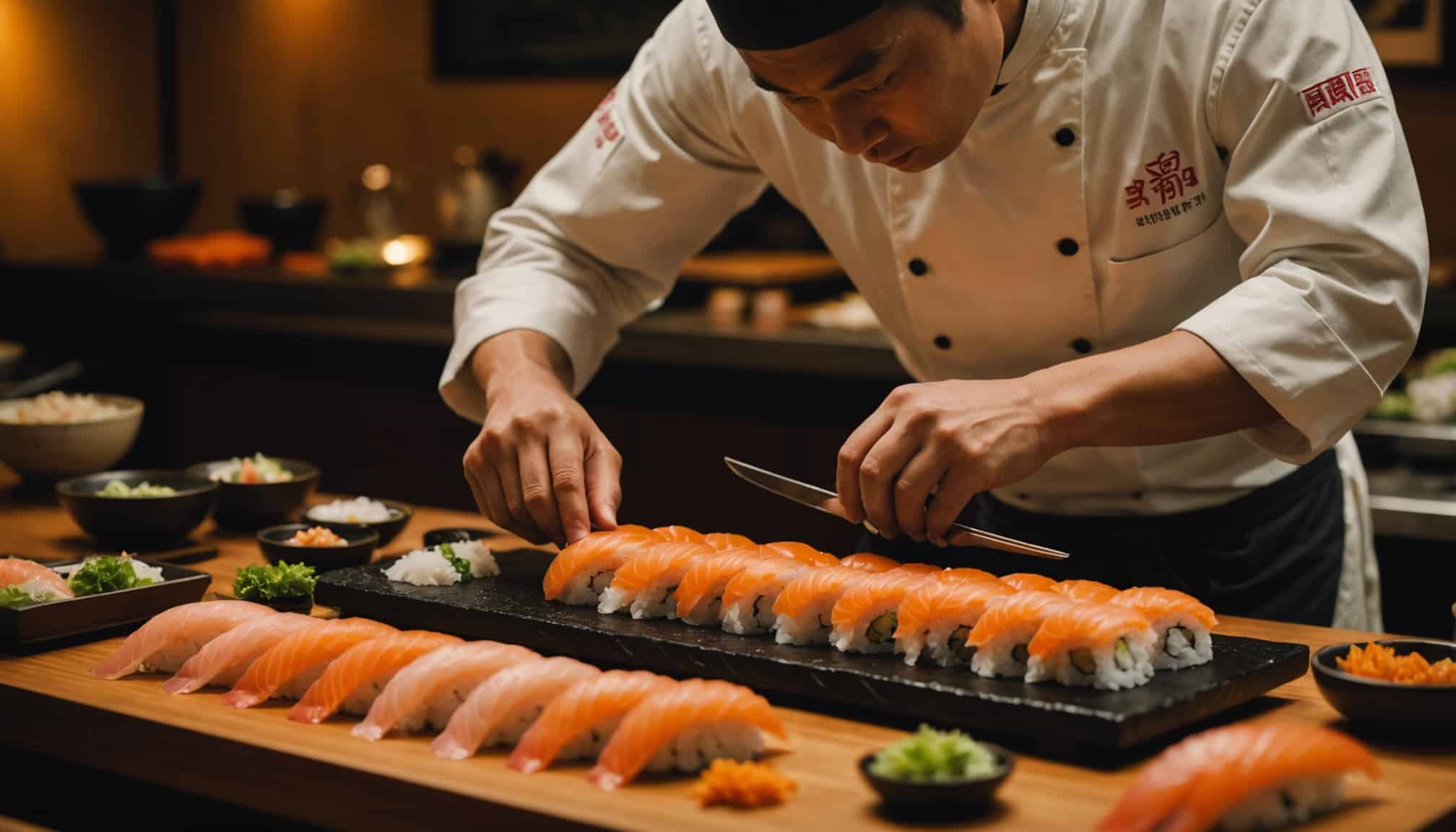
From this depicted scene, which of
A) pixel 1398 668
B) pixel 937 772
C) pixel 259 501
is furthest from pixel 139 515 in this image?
pixel 1398 668

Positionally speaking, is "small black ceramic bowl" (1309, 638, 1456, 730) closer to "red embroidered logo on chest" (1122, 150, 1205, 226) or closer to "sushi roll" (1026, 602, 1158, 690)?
"sushi roll" (1026, 602, 1158, 690)

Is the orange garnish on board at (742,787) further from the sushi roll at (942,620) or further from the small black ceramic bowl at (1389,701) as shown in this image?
the small black ceramic bowl at (1389,701)

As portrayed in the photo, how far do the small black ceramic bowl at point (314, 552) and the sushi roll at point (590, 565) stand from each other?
0.42 m

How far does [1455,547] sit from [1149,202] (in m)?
1.63

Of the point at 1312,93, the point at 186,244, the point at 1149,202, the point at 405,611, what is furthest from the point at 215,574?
the point at 186,244

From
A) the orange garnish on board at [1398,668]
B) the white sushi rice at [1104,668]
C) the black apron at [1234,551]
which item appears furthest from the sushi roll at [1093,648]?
the black apron at [1234,551]

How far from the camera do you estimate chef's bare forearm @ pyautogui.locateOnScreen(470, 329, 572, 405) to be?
2404 mm

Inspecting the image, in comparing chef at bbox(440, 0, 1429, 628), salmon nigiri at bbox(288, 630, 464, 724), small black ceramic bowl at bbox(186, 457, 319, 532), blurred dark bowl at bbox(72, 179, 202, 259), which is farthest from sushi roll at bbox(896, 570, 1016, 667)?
blurred dark bowl at bbox(72, 179, 202, 259)

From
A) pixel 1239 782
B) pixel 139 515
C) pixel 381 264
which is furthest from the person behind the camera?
pixel 381 264

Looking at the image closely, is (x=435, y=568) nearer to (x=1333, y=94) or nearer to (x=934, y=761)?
(x=934, y=761)

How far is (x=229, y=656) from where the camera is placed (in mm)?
1777

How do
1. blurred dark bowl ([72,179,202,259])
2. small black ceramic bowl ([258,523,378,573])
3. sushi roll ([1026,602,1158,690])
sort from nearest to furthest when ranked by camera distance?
sushi roll ([1026,602,1158,690]) → small black ceramic bowl ([258,523,378,573]) → blurred dark bowl ([72,179,202,259])

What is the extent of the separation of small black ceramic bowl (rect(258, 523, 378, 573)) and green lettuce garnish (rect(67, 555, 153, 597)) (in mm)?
259

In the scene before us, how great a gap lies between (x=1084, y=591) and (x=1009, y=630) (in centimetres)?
18
